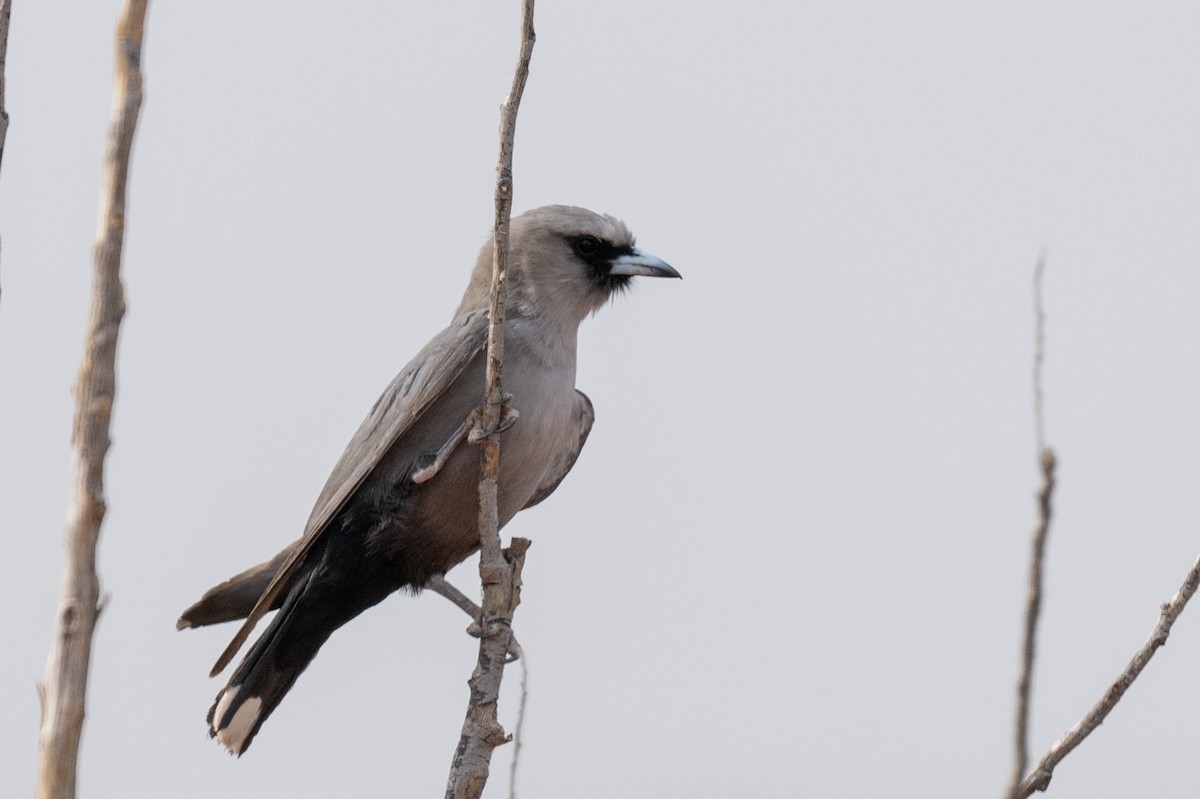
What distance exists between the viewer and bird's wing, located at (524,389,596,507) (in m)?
7.14

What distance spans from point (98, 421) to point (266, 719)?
13.0ft

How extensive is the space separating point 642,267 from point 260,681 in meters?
2.42

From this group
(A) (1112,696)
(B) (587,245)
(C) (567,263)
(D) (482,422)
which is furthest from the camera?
(B) (587,245)

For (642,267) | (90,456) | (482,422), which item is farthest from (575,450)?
(90,456)

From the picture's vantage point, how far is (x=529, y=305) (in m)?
6.42

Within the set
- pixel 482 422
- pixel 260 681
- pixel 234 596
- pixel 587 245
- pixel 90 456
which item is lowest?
pixel 260 681

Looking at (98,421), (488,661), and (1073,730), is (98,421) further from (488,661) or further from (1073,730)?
(488,661)

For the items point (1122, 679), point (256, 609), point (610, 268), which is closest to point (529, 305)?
point (610, 268)

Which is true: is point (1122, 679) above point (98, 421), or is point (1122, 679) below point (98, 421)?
below

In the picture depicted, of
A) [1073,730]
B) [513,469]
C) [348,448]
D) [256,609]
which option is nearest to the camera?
[1073,730]

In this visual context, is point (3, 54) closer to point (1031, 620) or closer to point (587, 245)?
point (1031, 620)

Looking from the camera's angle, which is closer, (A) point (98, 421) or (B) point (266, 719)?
(A) point (98, 421)

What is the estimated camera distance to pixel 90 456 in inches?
85.1

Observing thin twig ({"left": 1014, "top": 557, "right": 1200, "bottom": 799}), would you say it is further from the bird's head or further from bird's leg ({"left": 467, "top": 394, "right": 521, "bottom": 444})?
the bird's head
